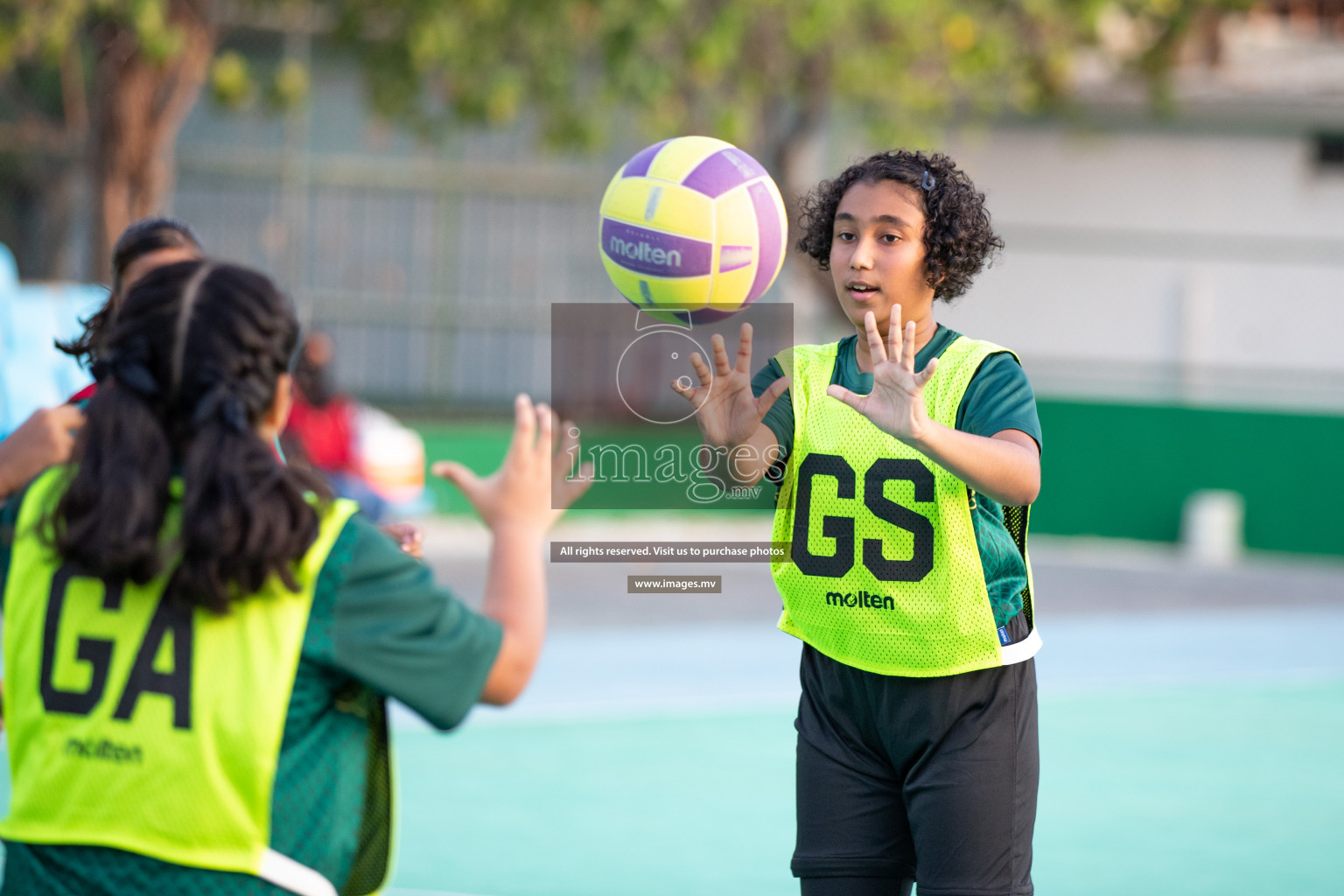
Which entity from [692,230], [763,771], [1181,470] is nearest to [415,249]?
[1181,470]

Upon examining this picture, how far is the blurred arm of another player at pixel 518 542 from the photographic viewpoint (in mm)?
2266

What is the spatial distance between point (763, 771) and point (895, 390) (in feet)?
13.9

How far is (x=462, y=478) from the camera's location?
233 cm

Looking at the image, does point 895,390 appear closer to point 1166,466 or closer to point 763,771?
point 763,771

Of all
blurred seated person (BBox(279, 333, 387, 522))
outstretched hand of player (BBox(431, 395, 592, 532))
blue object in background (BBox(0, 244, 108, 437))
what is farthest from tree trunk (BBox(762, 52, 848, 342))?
outstretched hand of player (BBox(431, 395, 592, 532))

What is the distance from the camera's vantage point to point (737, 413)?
3.26m

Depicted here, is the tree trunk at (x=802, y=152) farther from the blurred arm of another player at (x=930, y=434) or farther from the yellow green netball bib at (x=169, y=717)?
the yellow green netball bib at (x=169, y=717)

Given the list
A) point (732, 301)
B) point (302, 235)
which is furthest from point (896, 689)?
point (302, 235)

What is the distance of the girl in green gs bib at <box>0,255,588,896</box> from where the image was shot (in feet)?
6.93

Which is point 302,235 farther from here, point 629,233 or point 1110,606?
point 629,233

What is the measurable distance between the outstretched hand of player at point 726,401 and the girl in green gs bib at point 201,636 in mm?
Answer: 1110

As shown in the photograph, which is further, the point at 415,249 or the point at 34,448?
the point at 415,249

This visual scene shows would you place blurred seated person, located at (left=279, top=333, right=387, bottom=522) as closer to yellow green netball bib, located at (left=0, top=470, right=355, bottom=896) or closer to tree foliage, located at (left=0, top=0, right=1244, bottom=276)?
tree foliage, located at (left=0, top=0, right=1244, bottom=276)

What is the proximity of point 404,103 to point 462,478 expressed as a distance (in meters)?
11.7
